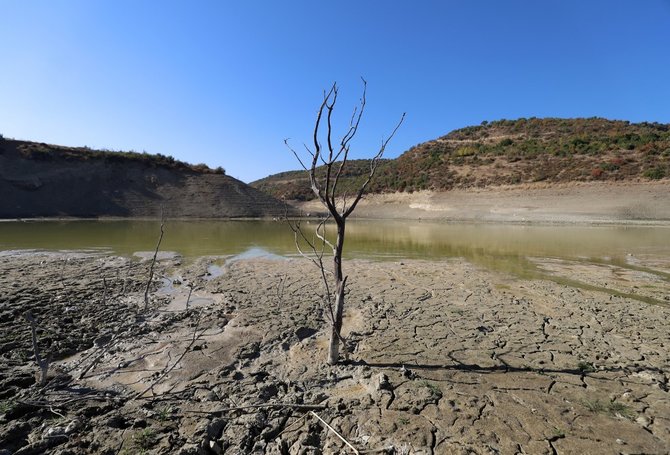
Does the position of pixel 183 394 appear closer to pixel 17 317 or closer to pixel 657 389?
pixel 17 317

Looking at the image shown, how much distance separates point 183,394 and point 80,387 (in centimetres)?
112

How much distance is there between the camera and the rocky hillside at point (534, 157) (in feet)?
118

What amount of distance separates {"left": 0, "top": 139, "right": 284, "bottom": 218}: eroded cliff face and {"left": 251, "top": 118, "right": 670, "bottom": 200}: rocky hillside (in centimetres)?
1832

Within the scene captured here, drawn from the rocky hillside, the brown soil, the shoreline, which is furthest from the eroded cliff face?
the rocky hillside

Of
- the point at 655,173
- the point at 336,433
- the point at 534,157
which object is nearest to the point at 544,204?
the point at 655,173

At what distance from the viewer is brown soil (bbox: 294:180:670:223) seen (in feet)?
96.4

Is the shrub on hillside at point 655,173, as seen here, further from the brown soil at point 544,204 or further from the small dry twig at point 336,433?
the small dry twig at point 336,433

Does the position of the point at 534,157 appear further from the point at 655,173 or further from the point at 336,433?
the point at 336,433

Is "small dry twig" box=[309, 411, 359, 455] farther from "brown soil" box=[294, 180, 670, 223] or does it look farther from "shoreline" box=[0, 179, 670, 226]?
"brown soil" box=[294, 180, 670, 223]

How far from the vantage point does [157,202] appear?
37.0 meters

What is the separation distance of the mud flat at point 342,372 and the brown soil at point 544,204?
27.1 metres

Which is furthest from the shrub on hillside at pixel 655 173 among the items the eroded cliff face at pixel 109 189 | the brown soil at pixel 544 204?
the eroded cliff face at pixel 109 189

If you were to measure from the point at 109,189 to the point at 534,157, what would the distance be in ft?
160

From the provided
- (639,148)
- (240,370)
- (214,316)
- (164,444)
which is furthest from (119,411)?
(639,148)
